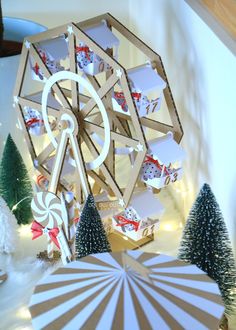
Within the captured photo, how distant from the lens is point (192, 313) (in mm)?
614

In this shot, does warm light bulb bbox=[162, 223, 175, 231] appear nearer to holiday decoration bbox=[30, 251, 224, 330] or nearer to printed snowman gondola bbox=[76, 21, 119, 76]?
printed snowman gondola bbox=[76, 21, 119, 76]

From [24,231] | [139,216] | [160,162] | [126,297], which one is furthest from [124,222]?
[126,297]

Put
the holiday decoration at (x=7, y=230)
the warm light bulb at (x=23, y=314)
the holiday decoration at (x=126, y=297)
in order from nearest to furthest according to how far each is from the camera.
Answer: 1. the holiday decoration at (x=126, y=297)
2. the warm light bulb at (x=23, y=314)
3. the holiday decoration at (x=7, y=230)

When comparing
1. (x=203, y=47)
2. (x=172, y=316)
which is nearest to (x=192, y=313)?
(x=172, y=316)

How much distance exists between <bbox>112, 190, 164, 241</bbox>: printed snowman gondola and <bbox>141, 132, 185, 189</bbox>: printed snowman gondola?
0.05m

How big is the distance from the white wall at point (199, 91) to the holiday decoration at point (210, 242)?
0.27 ft

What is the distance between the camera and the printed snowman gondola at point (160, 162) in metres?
0.96

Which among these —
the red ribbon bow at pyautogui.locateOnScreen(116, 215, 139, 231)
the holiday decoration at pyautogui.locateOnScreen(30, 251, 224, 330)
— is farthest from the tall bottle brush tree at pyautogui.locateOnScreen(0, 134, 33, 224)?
the holiday decoration at pyautogui.locateOnScreen(30, 251, 224, 330)

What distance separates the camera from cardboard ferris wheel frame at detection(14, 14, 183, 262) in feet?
3.15

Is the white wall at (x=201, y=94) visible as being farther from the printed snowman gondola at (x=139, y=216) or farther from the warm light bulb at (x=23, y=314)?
the warm light bulb at (x=23, y=314)

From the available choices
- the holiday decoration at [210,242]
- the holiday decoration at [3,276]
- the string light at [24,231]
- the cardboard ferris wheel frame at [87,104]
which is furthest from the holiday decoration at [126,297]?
the string light at [24,231]

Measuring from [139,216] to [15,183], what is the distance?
0.31 meters

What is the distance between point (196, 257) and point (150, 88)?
0.27 m

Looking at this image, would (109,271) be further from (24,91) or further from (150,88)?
(24,91)
